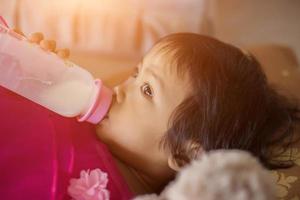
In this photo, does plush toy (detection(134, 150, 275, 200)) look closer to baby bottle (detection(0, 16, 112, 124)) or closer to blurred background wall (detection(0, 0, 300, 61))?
baby bottle (detection(0, 16, 112, 124))

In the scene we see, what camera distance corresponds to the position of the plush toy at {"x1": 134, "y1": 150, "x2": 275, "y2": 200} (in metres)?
0.54

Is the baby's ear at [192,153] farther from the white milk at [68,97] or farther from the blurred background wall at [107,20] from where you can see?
the blurred background wall at [107,20]

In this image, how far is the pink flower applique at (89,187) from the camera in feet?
2.86

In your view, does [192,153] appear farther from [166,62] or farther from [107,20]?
[107,20]

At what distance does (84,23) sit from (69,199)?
21.3 inches

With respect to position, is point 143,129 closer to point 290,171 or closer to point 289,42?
point 290,171

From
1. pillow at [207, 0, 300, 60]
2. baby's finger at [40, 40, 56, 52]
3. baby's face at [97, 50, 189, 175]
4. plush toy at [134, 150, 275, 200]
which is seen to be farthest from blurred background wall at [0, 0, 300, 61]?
plush toy at [134, 150, 275, 200]

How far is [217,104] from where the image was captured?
0.86 metres

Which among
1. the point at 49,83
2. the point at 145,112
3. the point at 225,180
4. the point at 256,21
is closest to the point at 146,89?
the point at 145,112

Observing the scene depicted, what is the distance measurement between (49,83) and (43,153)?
108 mm

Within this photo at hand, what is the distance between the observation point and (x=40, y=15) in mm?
1300

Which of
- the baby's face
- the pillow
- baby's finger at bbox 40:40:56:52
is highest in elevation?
baby's finger at bbox 40:40:56:52

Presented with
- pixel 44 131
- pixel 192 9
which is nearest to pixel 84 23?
pixel 192 9

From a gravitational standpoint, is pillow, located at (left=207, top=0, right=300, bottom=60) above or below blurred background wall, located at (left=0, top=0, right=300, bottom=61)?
below
